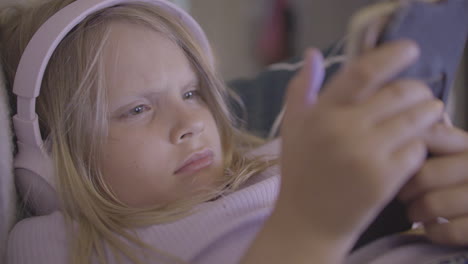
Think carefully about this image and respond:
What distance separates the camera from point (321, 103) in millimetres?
350

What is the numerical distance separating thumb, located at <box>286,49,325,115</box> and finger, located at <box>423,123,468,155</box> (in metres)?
0.12

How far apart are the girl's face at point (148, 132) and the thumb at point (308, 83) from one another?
34cm

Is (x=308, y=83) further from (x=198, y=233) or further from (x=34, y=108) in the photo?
(x=34, y=108)

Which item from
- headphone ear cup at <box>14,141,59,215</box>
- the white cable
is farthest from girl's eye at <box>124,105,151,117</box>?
the white cable

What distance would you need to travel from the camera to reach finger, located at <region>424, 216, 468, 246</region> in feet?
1.41

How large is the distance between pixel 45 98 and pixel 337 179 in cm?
56

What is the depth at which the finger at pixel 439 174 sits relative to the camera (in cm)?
42

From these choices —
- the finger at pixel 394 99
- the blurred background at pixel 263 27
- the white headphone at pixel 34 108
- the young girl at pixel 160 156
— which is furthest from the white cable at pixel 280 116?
the blurred background at pixel 263 27

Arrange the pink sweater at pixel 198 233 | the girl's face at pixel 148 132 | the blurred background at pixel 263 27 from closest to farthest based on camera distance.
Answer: the pink sweater at pixel 198 233 → the girl's face at pixel 148 132 → the blurred background at pixel 263 27

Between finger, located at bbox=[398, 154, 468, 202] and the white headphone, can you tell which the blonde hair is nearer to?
the white headphone

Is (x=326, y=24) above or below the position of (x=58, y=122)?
below

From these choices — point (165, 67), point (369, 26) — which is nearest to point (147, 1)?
point (165, 67)

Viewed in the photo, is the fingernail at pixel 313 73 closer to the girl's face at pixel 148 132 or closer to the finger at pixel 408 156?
the finger at pixel 408 156

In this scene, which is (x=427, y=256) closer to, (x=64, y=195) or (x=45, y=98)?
(x=64, y=195)
